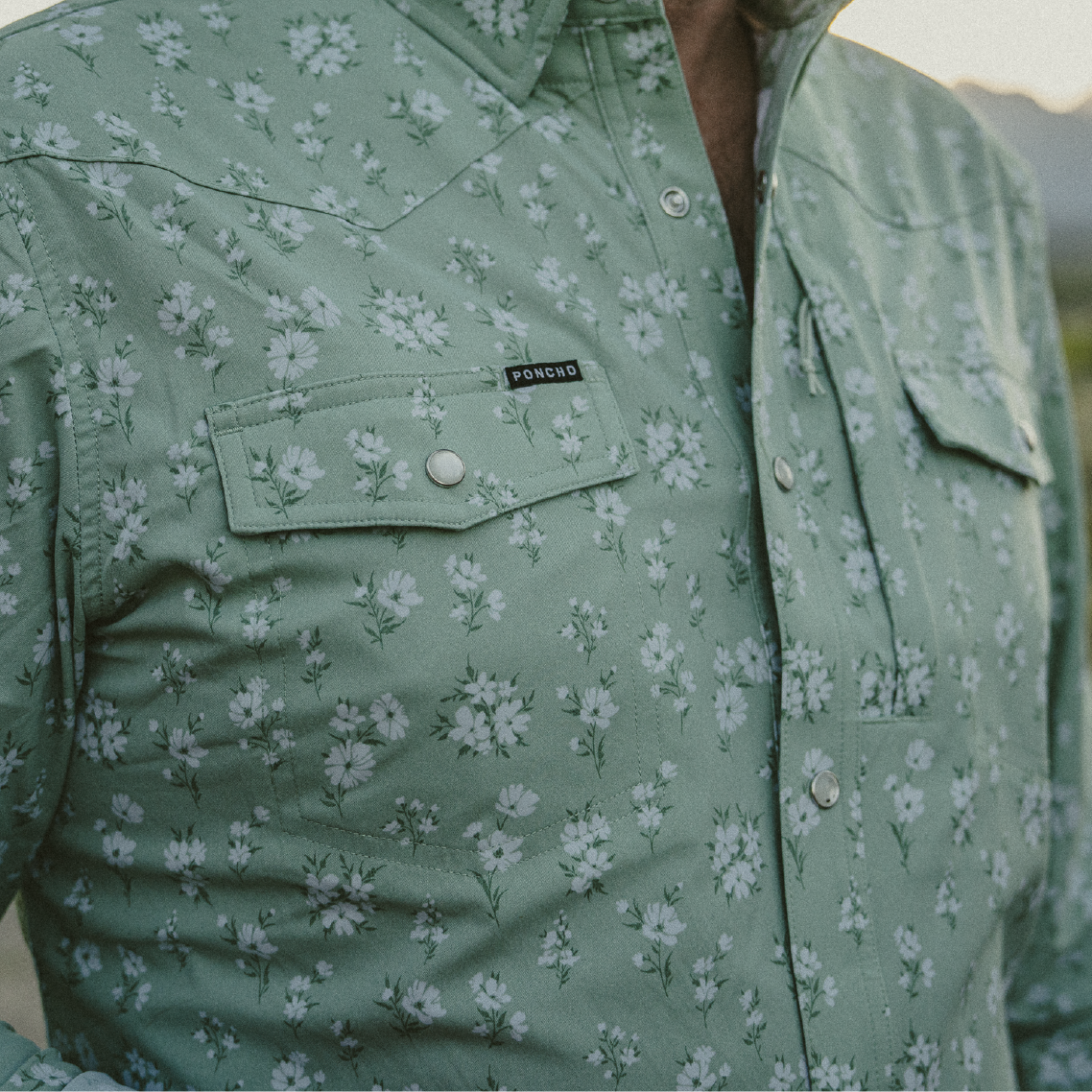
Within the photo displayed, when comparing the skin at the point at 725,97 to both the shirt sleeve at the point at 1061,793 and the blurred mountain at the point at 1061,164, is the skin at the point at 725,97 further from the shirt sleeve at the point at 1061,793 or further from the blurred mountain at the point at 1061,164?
the blurred mountain at the point at 1061,164

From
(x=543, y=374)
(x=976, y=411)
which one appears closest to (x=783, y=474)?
(x=543, y=374)

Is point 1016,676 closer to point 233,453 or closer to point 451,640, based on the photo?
point 451,640

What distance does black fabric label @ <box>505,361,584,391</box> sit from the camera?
0.94m

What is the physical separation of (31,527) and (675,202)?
75 cm

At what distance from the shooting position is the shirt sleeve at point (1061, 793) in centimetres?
143

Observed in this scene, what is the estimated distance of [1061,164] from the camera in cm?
1393

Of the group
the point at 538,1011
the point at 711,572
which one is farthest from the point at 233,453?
the point at 538,1011

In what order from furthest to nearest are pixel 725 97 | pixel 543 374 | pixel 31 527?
pixel 725 97 → pixel 543 374 → pixel 31 527

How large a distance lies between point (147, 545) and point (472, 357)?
13.4 inches

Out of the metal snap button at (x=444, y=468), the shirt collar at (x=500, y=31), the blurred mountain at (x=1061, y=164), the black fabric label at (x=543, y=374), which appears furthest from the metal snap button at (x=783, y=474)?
the blurred mountain at (x=1061, y=164)

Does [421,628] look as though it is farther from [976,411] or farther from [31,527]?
[976,411]

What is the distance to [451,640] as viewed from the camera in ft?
2.80

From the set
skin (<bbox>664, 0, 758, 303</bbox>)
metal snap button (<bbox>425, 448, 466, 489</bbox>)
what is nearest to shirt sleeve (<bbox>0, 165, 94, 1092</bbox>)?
metal snap button (<bbox>425, 448, 466, 489</bbox>)

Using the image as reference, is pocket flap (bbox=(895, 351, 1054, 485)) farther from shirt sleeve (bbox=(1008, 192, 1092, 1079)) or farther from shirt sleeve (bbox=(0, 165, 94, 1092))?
shirt sleeve (bbox=(0, 165, 94, 1092))
